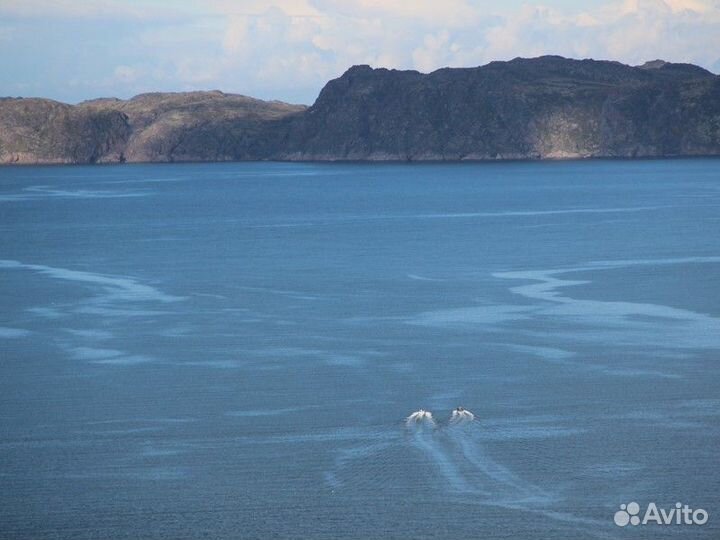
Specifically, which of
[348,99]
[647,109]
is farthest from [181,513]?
[348,99]

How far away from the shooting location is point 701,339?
25.5 metres

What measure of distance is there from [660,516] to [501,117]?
140 meters

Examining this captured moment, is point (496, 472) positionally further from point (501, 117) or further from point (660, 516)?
point (501, 117)

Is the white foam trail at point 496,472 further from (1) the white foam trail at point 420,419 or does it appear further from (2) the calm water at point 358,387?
(1) the white foam trail at point 420,419

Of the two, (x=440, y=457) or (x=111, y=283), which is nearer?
(x=440, y=457)

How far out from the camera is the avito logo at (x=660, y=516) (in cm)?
1524

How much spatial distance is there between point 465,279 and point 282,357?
41.5 ft

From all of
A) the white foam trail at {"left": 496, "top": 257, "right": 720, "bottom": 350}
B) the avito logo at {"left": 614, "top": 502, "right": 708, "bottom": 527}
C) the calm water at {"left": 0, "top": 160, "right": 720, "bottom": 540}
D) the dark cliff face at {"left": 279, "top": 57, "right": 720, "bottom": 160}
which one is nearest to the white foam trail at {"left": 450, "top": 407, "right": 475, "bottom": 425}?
the calm water at {"left": 0, "top": 160, "right": 720, "bottom": 540}

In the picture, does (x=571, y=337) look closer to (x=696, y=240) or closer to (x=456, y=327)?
(x=456, y=327)

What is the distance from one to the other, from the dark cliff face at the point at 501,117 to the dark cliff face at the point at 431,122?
0.43ft

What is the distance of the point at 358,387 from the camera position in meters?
22.1

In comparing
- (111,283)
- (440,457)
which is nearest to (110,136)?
(111,283)

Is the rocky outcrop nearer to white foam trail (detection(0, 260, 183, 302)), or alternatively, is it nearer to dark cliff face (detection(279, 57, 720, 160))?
dark cliff face (detection(279, 57, 720, 160))

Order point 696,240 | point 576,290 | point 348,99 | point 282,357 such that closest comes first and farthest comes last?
point 282,357
point 576,290
point 696,240
point 348,99
